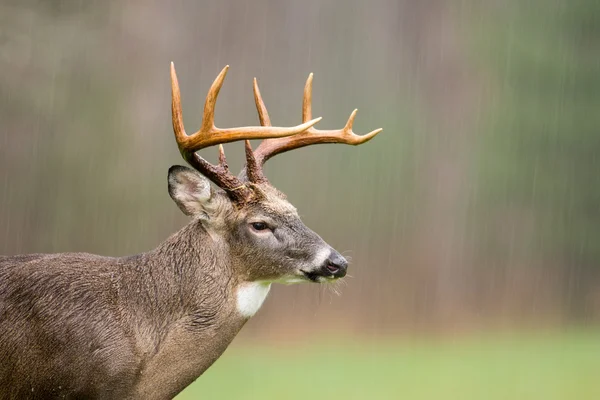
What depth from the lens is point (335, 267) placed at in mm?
5777

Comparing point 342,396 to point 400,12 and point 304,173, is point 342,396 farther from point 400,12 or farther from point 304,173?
point 400,12

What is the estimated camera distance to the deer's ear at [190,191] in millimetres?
5855

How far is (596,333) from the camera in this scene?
15.7 m

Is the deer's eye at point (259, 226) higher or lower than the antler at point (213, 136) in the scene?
lower

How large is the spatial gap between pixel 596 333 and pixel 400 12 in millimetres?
6227

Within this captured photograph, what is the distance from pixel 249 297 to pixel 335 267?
0.50 meters

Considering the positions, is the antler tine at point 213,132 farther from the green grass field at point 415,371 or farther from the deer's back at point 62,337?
the green grass field at point 415,371

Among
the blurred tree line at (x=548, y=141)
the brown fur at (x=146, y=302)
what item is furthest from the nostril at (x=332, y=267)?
the blurred tree line at (x=548, y=141)

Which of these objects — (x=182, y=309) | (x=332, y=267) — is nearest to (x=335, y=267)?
(x=332, y=267)

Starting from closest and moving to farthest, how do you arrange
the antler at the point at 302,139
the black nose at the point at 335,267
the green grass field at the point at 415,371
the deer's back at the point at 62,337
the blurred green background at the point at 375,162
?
the deer's back at the point at 62,337 < the black nose at the point at 335,267 < the antler at the point at 302,139 < the green grass field at the point at 415,371 < the blurred green background at the point at 375,162

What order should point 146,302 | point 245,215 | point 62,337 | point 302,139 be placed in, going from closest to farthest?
point 62,337 < point 146,302 < point 245,215 < point 302,139

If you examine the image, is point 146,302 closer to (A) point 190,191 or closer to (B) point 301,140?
(A) point 190,191

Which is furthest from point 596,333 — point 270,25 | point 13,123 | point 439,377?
point 13,123

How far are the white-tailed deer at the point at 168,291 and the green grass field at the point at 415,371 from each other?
5.48 meters
